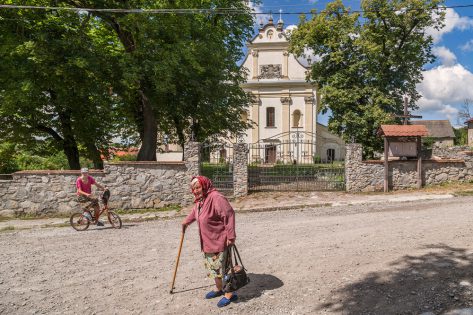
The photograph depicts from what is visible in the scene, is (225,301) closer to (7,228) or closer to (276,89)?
(7,228)

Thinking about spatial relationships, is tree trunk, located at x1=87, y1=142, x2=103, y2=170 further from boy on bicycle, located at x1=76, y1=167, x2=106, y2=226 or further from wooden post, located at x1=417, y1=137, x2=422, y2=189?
wooden post, located at x1=417, y1=137, x2=422, y2=189

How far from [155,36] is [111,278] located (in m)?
11.3

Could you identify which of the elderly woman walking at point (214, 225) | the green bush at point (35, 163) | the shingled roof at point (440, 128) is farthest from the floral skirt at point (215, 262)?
the shingled roof at point (440, 128)

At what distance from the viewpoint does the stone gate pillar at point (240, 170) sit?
1256 cm

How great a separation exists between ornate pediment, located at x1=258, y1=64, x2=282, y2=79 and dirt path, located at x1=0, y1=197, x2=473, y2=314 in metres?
30.6

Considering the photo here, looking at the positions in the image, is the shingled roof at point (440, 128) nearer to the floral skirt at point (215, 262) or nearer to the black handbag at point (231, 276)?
the black handbag at point (231, 276)

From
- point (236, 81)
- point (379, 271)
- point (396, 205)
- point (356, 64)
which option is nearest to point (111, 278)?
point (379, 271)

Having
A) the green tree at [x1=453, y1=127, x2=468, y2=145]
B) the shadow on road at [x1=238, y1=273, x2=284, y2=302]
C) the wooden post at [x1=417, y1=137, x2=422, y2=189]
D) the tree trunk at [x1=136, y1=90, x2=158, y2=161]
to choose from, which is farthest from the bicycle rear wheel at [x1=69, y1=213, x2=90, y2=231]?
the green tree at [x1=453, y1=127, x2=468, y2=145]

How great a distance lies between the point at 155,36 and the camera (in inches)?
562

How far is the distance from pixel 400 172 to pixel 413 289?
971 centimetres

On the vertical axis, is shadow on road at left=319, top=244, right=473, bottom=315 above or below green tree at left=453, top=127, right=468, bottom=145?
below

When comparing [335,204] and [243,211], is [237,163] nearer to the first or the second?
[243,211]

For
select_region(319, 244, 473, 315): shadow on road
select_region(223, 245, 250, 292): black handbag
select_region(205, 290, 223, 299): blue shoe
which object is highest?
select_region(223, 245, 250, 292): black handbag

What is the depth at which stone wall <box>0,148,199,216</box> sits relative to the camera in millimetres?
11625
